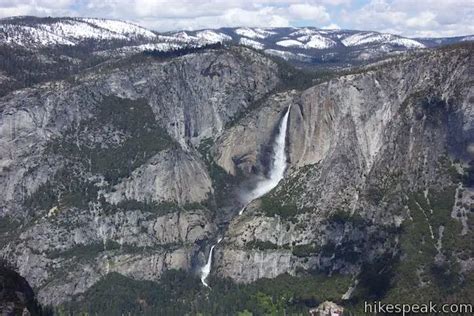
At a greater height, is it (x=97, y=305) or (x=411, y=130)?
(x=411, y=130)

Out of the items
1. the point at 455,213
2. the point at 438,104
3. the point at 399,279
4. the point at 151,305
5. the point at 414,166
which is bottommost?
the point at 151,305

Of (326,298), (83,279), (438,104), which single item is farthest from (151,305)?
(438,104)

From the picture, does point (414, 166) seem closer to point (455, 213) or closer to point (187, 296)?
point (455, 213)

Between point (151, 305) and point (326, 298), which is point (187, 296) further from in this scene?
point (326, 298)

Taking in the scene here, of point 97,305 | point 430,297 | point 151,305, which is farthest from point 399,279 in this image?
point 97,305

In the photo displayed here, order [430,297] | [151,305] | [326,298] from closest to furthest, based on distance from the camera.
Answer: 1. [430,297]
2. [326,298]
3. [151,305]

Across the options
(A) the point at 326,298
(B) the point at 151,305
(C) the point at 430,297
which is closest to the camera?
(C) the point at 430,297

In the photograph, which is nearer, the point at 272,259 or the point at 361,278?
the point at 361,278

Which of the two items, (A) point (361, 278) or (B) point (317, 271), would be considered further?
(B) point (317, 271)

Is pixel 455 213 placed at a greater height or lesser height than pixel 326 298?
greater
